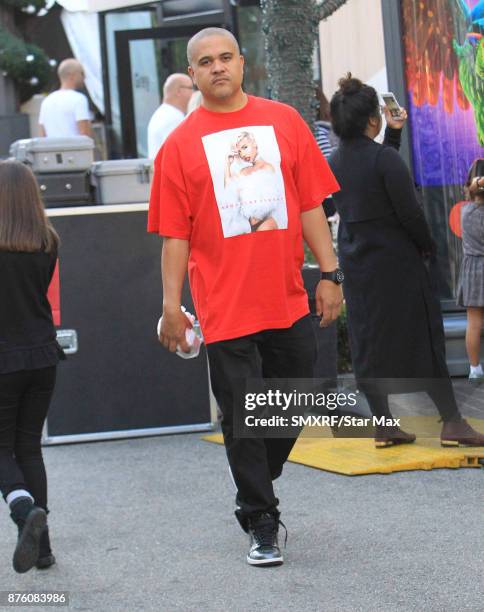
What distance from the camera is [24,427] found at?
496cm

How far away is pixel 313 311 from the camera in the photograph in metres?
7.39

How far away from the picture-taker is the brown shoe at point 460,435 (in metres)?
6.34

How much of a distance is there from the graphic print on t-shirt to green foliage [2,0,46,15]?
45.6 ft

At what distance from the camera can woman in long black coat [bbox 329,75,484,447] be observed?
6.30 metres

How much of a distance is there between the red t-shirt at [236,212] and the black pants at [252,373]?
68mm

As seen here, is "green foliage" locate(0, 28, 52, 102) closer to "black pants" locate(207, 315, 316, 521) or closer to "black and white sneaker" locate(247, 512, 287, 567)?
"black pants" locate(207, 315, 316, 521)

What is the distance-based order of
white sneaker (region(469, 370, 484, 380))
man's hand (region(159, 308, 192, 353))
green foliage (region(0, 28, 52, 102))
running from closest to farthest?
man's hand (region(159, 308, 192, 353)) < white sneaker (region(469, 370, 484, 380)) < green foliage (region(0, 28, 52, 102))

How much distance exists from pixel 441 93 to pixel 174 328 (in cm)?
488

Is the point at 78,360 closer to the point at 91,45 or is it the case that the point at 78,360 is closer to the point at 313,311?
the point at 313,311

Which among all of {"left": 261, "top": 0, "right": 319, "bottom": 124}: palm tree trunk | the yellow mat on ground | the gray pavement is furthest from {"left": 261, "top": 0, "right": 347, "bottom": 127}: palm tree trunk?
the gray pavement

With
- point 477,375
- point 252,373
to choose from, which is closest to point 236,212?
point 252,373

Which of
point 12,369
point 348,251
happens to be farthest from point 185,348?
point 348,251

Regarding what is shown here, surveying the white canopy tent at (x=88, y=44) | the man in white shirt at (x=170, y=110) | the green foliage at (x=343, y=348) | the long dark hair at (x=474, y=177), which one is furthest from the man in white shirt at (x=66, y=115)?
the white canopy tent at (x=88, y=44)

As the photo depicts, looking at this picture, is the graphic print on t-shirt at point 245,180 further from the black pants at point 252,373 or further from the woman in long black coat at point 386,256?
the woman in long black coat at point 386,256
